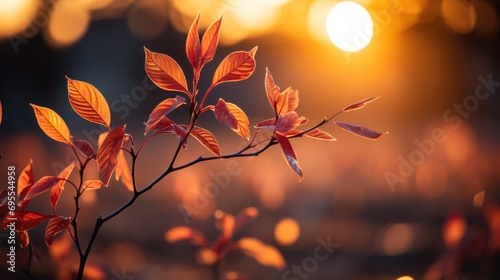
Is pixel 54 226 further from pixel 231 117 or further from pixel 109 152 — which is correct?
pixel 231 117

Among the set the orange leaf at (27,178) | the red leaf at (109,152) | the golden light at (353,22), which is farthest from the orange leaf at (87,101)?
the golden light at (353,22)

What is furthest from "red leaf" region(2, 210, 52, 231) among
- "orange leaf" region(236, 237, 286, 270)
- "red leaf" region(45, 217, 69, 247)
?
"orange leaf" region(236, 237, 286, 270)

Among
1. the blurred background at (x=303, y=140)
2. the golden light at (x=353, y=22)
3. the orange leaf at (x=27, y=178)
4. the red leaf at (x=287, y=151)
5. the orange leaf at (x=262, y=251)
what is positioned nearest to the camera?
the red leaf at (x=287, y=151)

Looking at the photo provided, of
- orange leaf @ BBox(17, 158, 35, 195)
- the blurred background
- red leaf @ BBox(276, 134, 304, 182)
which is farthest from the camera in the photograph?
the blurred background

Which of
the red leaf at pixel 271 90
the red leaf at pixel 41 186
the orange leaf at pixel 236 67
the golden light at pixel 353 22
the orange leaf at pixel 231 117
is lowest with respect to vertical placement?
the red leaf at pixel 41 186

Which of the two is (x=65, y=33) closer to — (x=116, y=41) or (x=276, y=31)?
(x=116, y=41)

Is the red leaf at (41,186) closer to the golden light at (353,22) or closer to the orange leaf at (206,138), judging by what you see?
the orange leaf at (206,138)

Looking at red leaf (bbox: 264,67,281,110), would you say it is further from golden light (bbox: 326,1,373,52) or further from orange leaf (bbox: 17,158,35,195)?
golden light (bbox: 326,1,373,52)
